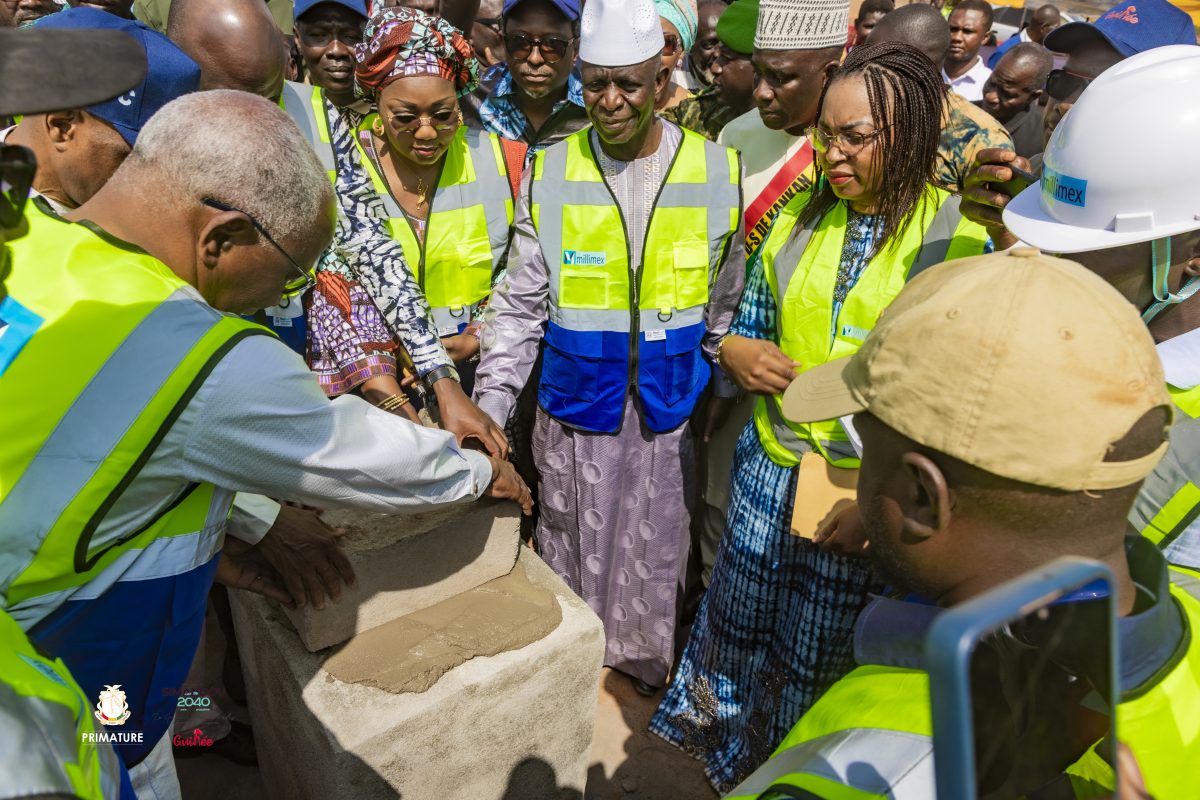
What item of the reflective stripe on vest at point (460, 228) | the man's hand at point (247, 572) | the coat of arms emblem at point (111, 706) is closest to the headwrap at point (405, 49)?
the reflective stripe on vest at point (460, 228)

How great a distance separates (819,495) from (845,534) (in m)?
0.14

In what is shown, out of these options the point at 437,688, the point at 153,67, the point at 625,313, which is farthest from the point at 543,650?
the point at 153,67

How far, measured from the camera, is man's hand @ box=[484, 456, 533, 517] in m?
2.10

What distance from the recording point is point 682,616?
359 centimetres

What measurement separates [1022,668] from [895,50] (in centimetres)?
203

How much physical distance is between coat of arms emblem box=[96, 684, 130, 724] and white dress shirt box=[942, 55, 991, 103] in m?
6.94

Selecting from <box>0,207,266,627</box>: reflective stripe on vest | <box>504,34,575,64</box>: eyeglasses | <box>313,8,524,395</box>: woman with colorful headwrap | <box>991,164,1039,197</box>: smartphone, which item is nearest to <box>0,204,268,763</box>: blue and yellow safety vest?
<box>0,207,266,627</box>: reflective stripe on vest

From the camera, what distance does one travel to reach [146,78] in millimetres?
2018

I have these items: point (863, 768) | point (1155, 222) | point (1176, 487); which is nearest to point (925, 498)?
point (863, 768)

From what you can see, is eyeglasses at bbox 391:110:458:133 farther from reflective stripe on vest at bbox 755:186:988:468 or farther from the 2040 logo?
the 2040 logo

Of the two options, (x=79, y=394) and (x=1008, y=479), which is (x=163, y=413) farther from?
(x=1008, y=479)

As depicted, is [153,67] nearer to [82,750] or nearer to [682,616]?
[82,750]

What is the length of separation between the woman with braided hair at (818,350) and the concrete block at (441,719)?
26.1 inches

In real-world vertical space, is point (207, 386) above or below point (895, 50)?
below
